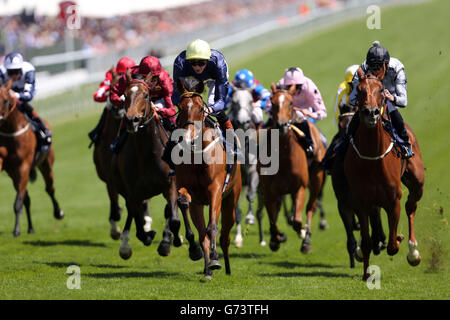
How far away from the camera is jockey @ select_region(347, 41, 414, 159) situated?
10.3 metres

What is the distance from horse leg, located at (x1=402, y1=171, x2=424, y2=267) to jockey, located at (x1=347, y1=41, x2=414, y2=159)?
42.0 inches

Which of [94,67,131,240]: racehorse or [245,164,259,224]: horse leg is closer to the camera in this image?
[94,67,131,240]: racehorse

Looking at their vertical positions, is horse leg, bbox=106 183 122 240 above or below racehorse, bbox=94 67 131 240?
below

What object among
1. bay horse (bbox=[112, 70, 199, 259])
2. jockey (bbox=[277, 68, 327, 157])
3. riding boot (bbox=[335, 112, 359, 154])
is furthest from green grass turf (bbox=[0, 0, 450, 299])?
jockey (bbox=[277, 68, 327, 157])

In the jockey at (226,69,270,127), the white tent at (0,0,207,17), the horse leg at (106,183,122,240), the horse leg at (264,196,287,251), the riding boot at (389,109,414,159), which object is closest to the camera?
the riding boot at (389,109,414,159)

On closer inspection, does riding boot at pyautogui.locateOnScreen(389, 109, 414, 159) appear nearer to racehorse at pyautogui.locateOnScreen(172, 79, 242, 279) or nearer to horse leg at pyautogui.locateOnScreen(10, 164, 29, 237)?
racehorse at pyautogui.locateOnScreen(172, 79, 242, 279)

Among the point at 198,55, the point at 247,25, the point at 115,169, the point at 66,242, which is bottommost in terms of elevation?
the point at 66,242

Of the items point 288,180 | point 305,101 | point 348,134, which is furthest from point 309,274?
point 305,101
